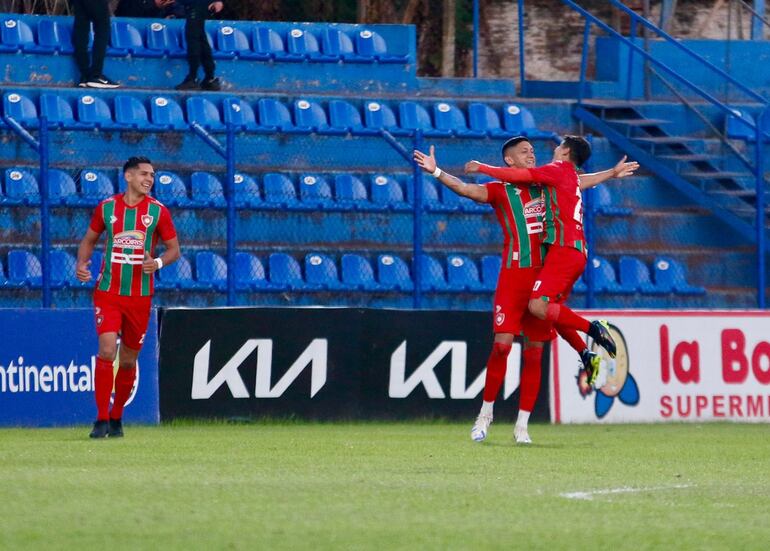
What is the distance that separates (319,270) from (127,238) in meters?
5.18

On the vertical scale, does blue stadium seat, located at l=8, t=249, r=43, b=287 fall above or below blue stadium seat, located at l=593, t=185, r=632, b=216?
below

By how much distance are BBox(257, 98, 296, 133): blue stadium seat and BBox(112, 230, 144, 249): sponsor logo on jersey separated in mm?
6492

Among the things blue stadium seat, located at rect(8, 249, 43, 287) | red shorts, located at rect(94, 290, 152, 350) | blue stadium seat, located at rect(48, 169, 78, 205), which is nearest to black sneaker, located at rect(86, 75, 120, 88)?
blue stadium seat, located at rect(48, 169, 78, 205)

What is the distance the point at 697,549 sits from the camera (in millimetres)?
6215

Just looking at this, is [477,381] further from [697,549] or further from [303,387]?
[697,549]

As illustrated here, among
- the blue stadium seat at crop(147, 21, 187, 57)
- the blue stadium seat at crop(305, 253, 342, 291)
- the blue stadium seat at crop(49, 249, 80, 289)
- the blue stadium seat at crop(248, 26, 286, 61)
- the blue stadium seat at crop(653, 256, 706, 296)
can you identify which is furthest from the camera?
the blue stadium seat at crop(248, 26, 286, 61)

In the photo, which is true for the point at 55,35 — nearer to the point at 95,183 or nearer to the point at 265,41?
the point at 265,41

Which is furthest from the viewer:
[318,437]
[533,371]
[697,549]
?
[318,437]

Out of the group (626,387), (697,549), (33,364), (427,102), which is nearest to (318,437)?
(33,364)

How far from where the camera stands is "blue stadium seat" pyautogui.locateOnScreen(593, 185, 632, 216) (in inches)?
696

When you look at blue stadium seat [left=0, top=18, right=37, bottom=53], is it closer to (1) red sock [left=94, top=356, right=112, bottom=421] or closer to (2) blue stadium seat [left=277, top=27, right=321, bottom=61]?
(2) blue stadium seat [left=277, top=27, right=321, bottom=61]

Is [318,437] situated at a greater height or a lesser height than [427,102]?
lesser

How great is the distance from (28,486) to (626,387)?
7.77 m

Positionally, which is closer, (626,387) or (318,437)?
(318,437)
